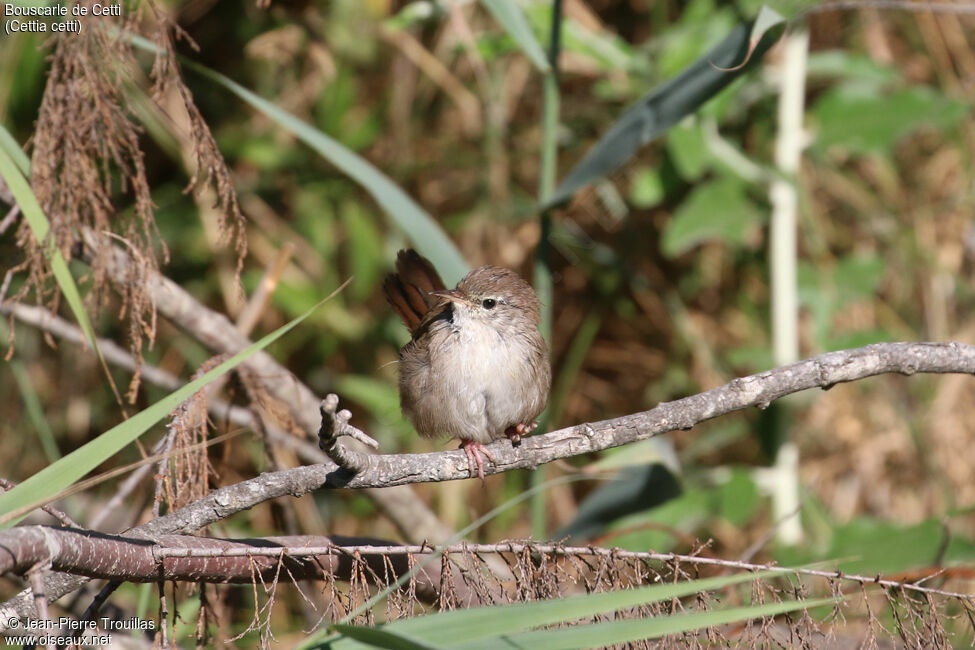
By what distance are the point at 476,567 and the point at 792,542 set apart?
2284mm

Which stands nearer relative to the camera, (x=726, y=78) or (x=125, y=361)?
(x=726, y=78)

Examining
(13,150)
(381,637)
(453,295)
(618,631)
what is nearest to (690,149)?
(453,295)

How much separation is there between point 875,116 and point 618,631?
2.99 metres

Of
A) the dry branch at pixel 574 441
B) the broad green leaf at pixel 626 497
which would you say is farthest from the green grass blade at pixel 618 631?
the broad green leaf at pixel 626 497

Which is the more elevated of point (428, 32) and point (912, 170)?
point (428, 32)

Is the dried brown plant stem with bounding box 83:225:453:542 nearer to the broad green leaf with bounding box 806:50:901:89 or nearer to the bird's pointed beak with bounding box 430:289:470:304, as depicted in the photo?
Answer: the bird's pointed beak with bounding box 430:289:470:304

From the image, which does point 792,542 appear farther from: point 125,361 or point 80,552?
point 80,552

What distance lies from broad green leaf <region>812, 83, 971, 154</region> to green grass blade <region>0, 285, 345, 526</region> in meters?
2.91

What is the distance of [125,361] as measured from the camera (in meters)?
3.08

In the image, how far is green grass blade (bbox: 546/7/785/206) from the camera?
226cm

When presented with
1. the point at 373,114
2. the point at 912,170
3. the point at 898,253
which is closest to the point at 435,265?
the point at 373,114

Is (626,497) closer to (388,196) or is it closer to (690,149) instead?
(388,196)

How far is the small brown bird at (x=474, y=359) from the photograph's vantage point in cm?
273

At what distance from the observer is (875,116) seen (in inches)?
147
